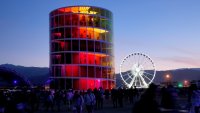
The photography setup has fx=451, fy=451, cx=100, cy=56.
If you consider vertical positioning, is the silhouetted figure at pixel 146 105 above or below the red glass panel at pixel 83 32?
below

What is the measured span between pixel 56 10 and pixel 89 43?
385 inches

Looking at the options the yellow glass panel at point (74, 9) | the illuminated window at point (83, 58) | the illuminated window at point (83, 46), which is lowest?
the illuminated window at point (83, 58)

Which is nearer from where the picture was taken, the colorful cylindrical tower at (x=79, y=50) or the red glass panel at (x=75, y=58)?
the colorful cylindrical tower at (x=79, y=50)

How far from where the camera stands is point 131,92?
46.3 metres

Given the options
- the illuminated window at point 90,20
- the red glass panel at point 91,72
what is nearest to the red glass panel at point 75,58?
the red glass panel at point 91,72

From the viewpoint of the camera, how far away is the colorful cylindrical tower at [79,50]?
87.3 m

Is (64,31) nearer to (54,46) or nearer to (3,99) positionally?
(54,46)

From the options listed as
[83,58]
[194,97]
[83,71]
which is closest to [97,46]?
[83,58]

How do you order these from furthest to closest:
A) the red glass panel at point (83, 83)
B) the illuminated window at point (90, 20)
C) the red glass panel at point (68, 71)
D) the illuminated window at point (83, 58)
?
the illuminated window at point (90, 20) → the illuminated window at point (83, 58) → the red glass panel at point (68, 71) → the red glass panel at point (83, 83)

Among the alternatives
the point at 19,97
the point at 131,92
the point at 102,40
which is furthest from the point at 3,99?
the point at 102,40

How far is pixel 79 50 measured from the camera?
88438 millimetres

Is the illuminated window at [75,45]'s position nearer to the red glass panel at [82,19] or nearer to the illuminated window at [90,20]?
the red glass panel at [82,19]

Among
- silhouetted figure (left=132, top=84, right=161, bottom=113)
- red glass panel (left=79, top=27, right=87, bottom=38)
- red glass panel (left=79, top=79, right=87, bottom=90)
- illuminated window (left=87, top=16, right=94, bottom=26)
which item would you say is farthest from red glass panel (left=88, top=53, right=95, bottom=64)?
silhouetted figure (left=132, top=84, right=161, bottom=113)

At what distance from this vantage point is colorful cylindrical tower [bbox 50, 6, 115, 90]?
87.3 metres
